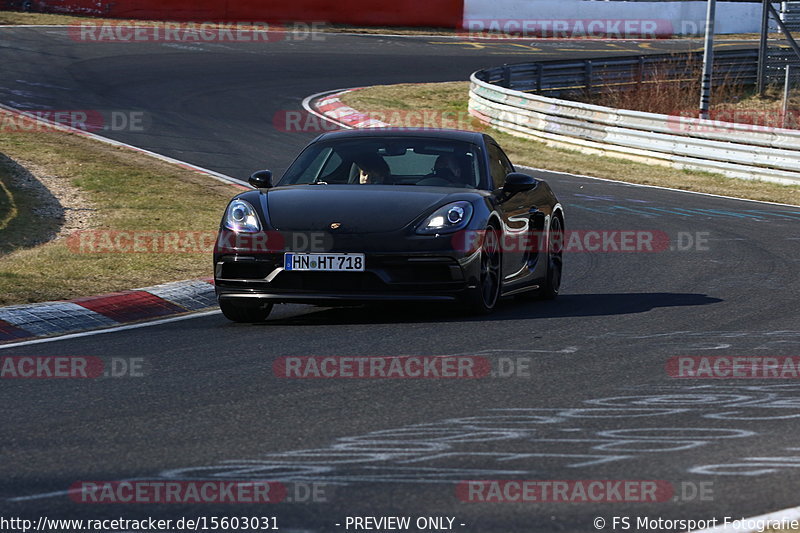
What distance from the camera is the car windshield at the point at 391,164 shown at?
396 inches

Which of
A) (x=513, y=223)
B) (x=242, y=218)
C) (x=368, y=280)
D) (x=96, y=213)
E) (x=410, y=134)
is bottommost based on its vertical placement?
(x=96, y=213)

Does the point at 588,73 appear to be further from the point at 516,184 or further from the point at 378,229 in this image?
the point at 378,229

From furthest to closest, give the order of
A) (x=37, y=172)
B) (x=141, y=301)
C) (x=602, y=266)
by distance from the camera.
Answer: (x=37, y=172)
(x=602, y=266)
(x=141, y=301)

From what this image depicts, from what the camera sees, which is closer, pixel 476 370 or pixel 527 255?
pixel 476 370

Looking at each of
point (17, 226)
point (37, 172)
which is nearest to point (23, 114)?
point (37, 172)

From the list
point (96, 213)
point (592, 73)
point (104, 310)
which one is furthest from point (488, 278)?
point (592, 73)

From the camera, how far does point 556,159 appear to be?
961 inches

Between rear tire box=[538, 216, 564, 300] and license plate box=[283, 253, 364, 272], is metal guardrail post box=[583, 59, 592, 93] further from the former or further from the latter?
license plate box=[283, 253, 364, 272]

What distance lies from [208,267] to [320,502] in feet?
24.2

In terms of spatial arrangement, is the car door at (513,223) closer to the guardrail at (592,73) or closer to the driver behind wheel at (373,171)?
the driver behind wheel at (373,171)

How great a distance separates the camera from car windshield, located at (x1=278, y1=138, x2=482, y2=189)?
1006 centimetres

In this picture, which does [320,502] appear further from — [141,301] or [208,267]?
[208,267]

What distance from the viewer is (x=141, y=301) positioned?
10133mm

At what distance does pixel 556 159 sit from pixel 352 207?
1560cm
